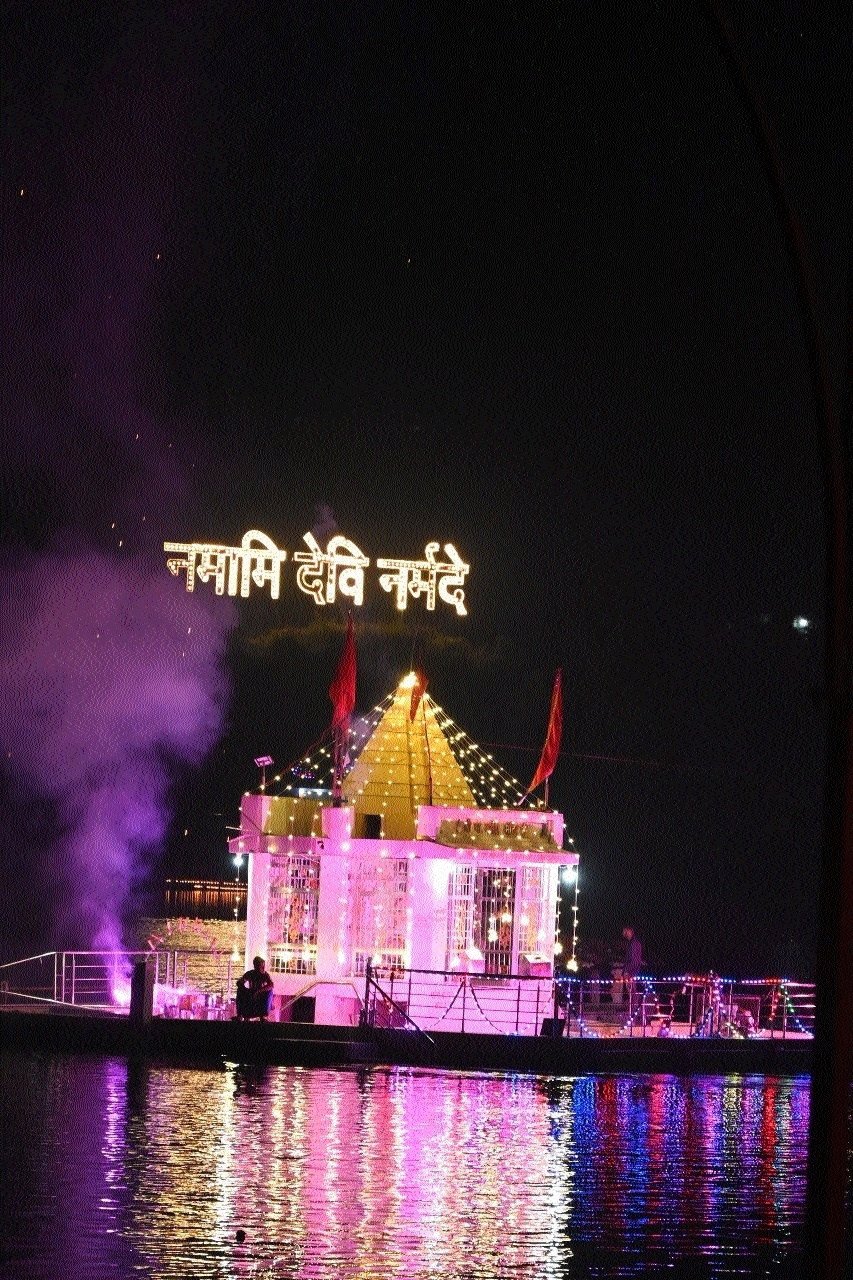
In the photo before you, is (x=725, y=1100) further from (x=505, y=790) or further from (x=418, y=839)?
(x=505, y=790)

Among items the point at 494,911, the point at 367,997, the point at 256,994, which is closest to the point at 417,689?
the point at 494,911

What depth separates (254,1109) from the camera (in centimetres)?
2367

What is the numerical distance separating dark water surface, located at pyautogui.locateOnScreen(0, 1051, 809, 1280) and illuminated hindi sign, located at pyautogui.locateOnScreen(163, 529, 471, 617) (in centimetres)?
946

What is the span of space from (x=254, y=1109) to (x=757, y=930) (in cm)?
6627

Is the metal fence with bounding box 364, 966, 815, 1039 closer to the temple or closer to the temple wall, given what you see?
the temple

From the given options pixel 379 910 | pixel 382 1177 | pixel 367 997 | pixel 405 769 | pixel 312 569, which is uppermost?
pixel 312 569

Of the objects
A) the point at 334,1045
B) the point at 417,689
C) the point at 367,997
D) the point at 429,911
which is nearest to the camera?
the point at 334,1045

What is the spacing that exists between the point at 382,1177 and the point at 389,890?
1422cm

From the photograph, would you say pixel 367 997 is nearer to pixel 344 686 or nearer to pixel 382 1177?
pixel 344 686

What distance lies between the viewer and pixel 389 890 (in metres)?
33.1

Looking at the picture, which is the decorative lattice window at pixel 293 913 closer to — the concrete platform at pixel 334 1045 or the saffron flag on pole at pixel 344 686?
the concrete platform at pixel 334 1045

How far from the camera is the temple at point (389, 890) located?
32.8 meters

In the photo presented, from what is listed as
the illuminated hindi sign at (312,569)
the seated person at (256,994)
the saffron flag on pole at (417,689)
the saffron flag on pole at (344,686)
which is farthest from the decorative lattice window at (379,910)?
the illuminated hindi sign at (312,569)

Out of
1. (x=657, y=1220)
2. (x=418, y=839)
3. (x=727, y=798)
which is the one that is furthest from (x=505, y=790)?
(x=727, y=798)
